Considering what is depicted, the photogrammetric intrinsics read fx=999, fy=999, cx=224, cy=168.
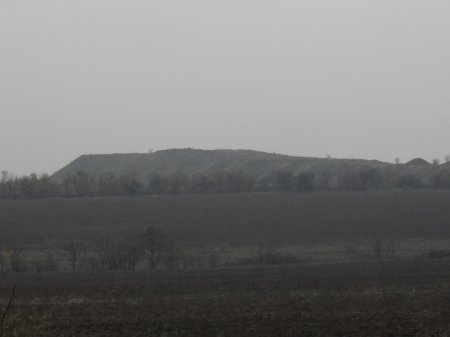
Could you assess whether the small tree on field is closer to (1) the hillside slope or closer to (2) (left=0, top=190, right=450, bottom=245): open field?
(2) (left=0, top=190, right=450, bottom=245): open field

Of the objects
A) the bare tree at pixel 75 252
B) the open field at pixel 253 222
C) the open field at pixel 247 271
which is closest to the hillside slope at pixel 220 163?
the open field at pixel 247 271

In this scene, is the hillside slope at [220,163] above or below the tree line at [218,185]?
above

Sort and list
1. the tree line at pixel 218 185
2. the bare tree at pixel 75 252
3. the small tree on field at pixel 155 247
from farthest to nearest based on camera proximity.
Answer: the tree line at pixel 218 185 → the bare tree at pixel 75 252 → the small tree on field at pixel 155 247

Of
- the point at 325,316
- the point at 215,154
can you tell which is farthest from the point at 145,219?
the point at 215,154

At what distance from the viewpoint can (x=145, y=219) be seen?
83.8m

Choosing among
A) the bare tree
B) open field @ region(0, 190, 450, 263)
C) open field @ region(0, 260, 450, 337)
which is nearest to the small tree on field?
open field @ region(0, 190, 450, 263)

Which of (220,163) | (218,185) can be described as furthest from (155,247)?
(220,163)

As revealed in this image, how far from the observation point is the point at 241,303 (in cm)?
3059

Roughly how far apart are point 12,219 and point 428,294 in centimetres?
5728

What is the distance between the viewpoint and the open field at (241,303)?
77.9ft

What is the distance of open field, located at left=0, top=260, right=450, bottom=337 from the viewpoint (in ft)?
77.9

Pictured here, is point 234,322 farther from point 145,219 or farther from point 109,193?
point 109,193

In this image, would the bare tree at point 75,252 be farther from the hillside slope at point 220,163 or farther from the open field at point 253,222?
the hillside slope at point 220,163

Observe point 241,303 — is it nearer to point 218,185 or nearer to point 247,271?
point 247,271
